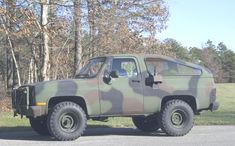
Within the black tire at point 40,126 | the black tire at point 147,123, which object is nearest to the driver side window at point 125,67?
the black tire at point 147,123

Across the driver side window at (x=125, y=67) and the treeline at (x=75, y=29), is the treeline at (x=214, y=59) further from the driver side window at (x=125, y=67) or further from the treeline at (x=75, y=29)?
the driver side window at (x=125, y=67)

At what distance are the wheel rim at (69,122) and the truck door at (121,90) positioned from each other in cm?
71

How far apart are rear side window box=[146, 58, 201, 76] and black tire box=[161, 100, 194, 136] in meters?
0.73

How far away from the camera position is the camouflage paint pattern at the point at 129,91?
39.7 ft

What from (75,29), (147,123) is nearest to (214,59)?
(75,29)

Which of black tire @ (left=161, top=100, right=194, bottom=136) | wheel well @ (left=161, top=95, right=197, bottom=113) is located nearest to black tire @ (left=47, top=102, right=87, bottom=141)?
black tire @ (left=161, top=100, right=194, bottom=136)

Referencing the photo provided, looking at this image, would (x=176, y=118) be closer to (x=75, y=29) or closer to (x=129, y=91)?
(x=129, y=91)

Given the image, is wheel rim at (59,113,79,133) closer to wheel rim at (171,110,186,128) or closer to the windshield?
the windshield

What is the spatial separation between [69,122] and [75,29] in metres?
15.8

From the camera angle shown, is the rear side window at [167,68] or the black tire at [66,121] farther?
the rear side window at [167,68]

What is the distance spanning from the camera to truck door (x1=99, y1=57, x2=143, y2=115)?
40.8ft

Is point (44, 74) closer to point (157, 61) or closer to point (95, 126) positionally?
point (95, 126)

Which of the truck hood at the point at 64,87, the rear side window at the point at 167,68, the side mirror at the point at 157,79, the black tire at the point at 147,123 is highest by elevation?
the rear side window at the point at 167,68

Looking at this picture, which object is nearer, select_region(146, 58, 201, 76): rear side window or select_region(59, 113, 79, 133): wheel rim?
select_region(59, 113, 79, 133): wheel rim
